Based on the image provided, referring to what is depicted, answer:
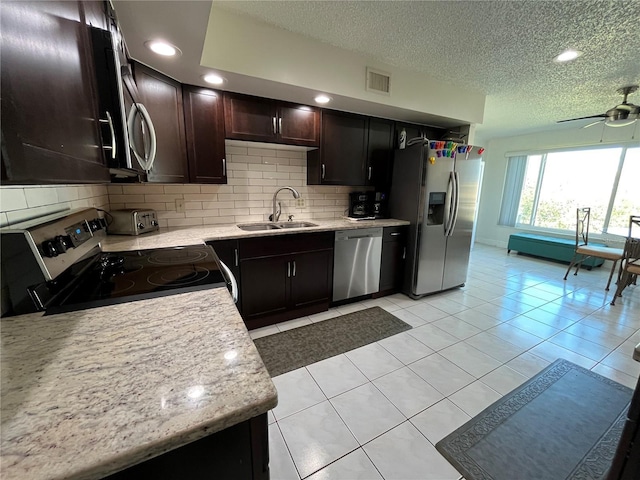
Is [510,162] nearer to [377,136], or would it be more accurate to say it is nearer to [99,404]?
[377,136]

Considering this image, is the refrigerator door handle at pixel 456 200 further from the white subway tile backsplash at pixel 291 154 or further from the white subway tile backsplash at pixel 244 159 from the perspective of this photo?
the white subway tile backsplash at pixel 244 159

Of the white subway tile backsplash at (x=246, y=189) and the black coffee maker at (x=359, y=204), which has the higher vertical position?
the white subway tile backsplash at (x=246, y=189)

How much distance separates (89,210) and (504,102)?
182 inches

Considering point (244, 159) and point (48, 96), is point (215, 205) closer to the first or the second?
point (244, 159)

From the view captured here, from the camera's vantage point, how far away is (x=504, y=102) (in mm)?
3479

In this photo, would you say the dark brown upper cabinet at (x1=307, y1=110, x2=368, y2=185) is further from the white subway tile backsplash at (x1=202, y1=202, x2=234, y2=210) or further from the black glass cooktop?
the black glass cooktop

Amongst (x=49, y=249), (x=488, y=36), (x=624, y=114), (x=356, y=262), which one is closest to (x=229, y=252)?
(x=49, y=249)

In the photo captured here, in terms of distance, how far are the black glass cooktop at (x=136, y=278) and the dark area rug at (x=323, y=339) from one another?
3.42 feet

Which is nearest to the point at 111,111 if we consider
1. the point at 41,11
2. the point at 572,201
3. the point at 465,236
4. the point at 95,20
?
the point at 95,20

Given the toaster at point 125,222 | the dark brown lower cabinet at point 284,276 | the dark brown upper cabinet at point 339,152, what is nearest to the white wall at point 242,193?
the dark brown upper cabinet at point 339,152

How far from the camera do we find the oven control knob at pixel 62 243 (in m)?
1.02

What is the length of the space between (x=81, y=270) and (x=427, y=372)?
2.19 metres

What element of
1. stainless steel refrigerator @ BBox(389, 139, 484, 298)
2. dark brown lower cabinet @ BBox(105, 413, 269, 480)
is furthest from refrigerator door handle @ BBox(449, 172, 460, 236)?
dark brown lower cabinet @ BBox(105, 413, 269, 480)

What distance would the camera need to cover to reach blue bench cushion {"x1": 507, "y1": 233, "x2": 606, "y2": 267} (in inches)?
175
